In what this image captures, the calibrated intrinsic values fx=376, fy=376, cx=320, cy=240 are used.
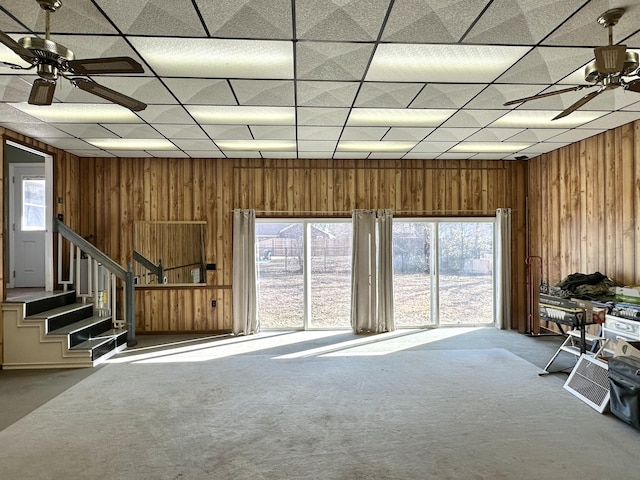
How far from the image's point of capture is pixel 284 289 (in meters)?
6.51

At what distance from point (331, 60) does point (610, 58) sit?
181 cm

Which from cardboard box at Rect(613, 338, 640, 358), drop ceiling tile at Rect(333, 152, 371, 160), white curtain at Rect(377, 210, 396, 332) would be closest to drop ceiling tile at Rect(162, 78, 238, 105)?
drop ceiling tile at Rect(333, 152, 371, 160)

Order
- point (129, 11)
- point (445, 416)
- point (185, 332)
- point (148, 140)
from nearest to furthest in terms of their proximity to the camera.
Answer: point (129, 11)
point (445, 416)
point (148, 140)
point (185, 332)

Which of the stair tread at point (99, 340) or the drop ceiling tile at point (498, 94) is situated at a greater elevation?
the drop ceiling tile at point (498, 94)

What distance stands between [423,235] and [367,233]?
1073 mm

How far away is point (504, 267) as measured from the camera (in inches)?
257

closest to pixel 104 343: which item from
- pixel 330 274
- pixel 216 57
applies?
pixel 330 274

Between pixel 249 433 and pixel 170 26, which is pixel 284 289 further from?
pixel 170 26

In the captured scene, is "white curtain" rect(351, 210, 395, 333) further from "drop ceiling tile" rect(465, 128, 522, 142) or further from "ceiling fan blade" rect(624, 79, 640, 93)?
"ceiling fan blade" rect(624, 79, 640, 93)

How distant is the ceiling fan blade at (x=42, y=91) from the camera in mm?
2543

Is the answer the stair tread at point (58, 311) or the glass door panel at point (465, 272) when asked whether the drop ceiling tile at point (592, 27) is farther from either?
the stair tread at point (58, 311)

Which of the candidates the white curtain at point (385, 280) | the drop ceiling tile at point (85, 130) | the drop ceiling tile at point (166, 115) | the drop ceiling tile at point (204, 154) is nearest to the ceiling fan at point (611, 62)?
the drop ceiling tile at point (166, 115)

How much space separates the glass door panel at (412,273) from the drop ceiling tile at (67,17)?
510 cm

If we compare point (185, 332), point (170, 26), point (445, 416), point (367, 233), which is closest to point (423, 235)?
point (367, 233)
